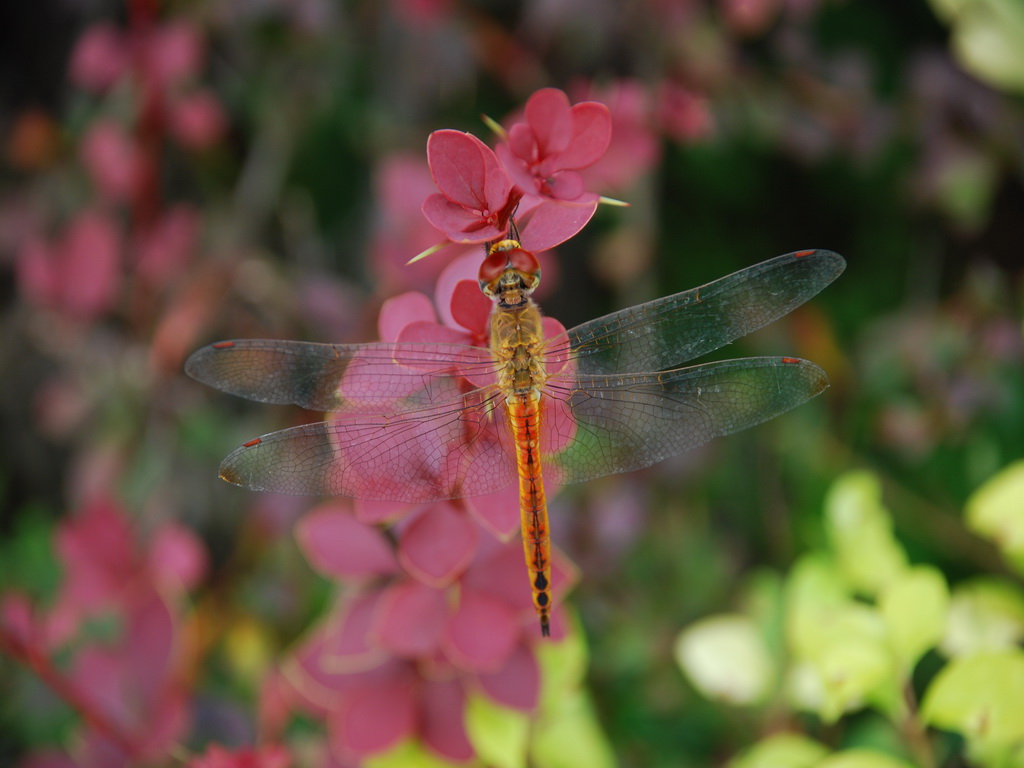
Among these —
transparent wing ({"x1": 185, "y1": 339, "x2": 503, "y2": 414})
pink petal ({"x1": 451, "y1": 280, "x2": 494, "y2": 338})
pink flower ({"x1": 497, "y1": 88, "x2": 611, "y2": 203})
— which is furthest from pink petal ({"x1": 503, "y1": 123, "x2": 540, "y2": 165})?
transparent wing ({"x1": 185, "y1": 339, "x2": 503, "y2": 414})

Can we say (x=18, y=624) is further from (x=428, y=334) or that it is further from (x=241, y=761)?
(x=428, y=334)

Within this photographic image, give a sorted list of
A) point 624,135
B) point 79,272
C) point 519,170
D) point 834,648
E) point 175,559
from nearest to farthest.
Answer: point 519,170 → point 834,648 → point 624,135 → point 175,559 → point 79,272

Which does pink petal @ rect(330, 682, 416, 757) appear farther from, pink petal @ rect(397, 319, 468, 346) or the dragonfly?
pink petal @ rect(397, 319, 468, 346)

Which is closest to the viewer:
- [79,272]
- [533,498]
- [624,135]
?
[533,498]

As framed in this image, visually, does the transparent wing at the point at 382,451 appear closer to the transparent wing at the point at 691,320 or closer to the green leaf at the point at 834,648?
the transparent wing at the point at 691,320

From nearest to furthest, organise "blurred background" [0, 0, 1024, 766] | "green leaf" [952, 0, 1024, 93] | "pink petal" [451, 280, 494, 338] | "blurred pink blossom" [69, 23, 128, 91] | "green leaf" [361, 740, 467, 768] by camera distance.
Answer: "pink petal" [451, 280, 494, 338] < "green leaf" [361, 740, 467, 768] < "green leaf" [952, 0, 1024, 93] < "blurred background" [0, 0, 1024, 766] < "blurred pink blossom" [69, 23, 128, 91]

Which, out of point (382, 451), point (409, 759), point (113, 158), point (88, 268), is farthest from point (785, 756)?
point (113, 158)
